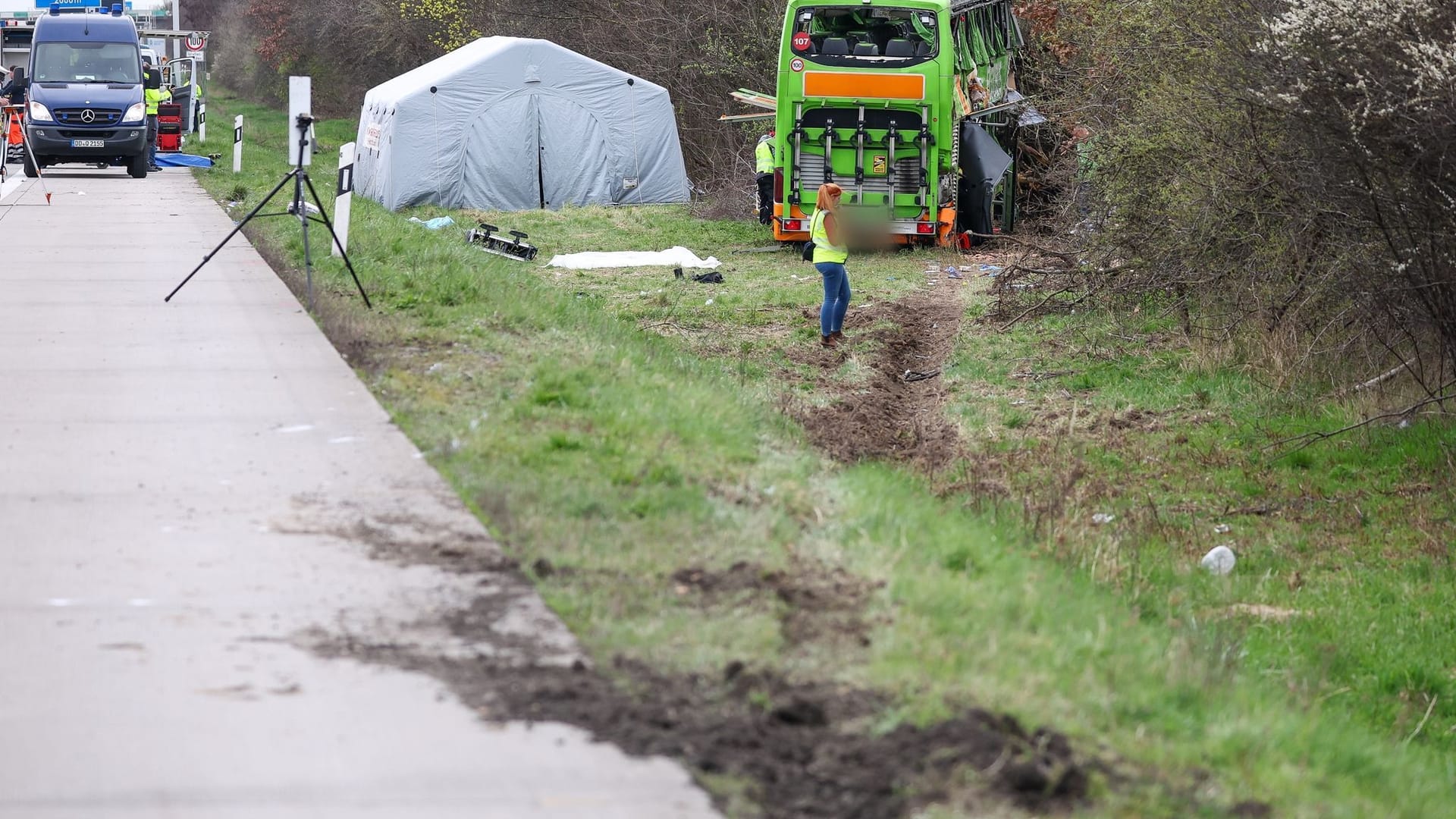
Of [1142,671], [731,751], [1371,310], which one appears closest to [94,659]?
[731,751]

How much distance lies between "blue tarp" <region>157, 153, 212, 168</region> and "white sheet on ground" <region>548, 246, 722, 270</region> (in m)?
14.4

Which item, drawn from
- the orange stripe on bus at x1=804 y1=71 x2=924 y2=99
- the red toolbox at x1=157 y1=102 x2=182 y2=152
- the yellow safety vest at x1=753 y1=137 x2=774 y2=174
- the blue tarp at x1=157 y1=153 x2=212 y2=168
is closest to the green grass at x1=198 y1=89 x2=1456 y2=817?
the orange stripe on bus at x1=804 y1=71 x2=924 y2=99

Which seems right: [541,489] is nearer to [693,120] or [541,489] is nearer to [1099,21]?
[1099,21]

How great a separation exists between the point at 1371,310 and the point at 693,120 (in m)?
20.5

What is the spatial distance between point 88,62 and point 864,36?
51.0 feet

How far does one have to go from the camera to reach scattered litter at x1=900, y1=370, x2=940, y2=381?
12.8 m

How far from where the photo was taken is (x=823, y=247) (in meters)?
13.4

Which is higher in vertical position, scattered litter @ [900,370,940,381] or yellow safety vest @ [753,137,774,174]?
yellow safety vest @ [753,137,774,174]

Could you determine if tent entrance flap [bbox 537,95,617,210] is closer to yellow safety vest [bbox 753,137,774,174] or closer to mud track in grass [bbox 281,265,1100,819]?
yellow safety vest [bbox 753,137,774,174]

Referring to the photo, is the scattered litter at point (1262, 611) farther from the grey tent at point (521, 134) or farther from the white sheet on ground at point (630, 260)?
the grey tent at point (521, 134)

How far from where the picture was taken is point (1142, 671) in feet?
16.1

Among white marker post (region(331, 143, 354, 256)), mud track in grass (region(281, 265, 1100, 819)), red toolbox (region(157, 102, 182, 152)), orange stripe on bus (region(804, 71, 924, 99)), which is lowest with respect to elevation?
red toolbox (region(157, 102, 182, 152))

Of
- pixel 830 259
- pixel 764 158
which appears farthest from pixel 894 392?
pixel 764 158

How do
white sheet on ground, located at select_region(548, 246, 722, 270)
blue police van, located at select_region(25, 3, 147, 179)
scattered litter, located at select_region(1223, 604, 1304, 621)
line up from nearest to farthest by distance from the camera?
scattered litter, located at select_region(1223, 604, 1304, 621) → white sheet on ground, located at select_region(548, 246, 722, 270) → blue police van, located at select_region(25, 3, 147, 179)
